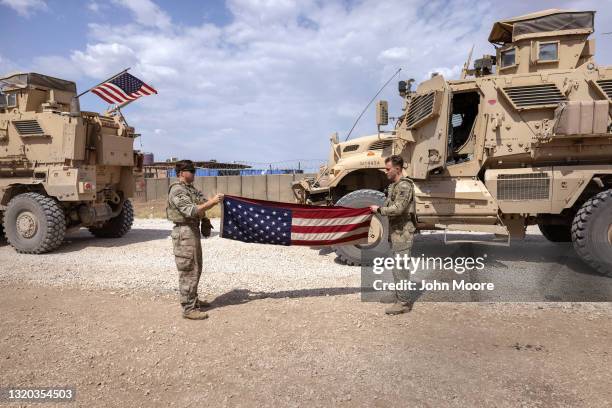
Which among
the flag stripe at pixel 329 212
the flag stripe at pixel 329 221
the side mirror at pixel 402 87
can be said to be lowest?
the flag stripe at pixel 329 221

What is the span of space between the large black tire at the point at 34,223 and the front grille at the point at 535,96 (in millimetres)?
8555

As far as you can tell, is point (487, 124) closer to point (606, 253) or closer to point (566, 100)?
point (566, 100)

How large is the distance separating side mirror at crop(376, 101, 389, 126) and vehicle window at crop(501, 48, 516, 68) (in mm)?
1937

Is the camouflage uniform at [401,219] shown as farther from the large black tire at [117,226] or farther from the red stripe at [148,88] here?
the red stripe at [148,88]

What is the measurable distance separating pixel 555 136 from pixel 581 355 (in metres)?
3.43

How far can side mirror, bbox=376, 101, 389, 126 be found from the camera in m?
6.87

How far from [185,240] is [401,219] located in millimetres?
2457

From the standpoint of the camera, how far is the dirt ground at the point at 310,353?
8.96 ft

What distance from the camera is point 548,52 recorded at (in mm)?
6035

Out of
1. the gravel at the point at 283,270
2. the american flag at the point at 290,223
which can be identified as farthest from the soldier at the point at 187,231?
the gravel at the point at 283,270

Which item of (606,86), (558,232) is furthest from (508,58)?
(558,232)

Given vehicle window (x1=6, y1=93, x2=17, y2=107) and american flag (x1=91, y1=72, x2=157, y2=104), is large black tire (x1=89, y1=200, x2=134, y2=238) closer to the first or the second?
american flag (x1=91, y1=72, x2=157, y2=104)

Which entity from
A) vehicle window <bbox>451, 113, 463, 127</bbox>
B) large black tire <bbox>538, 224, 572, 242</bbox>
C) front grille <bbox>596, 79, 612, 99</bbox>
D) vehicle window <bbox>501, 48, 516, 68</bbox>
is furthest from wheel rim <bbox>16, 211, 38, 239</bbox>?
front grille <bbox>596, 79, 612, 99</bbox>

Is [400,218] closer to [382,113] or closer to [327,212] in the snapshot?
[327,212]
